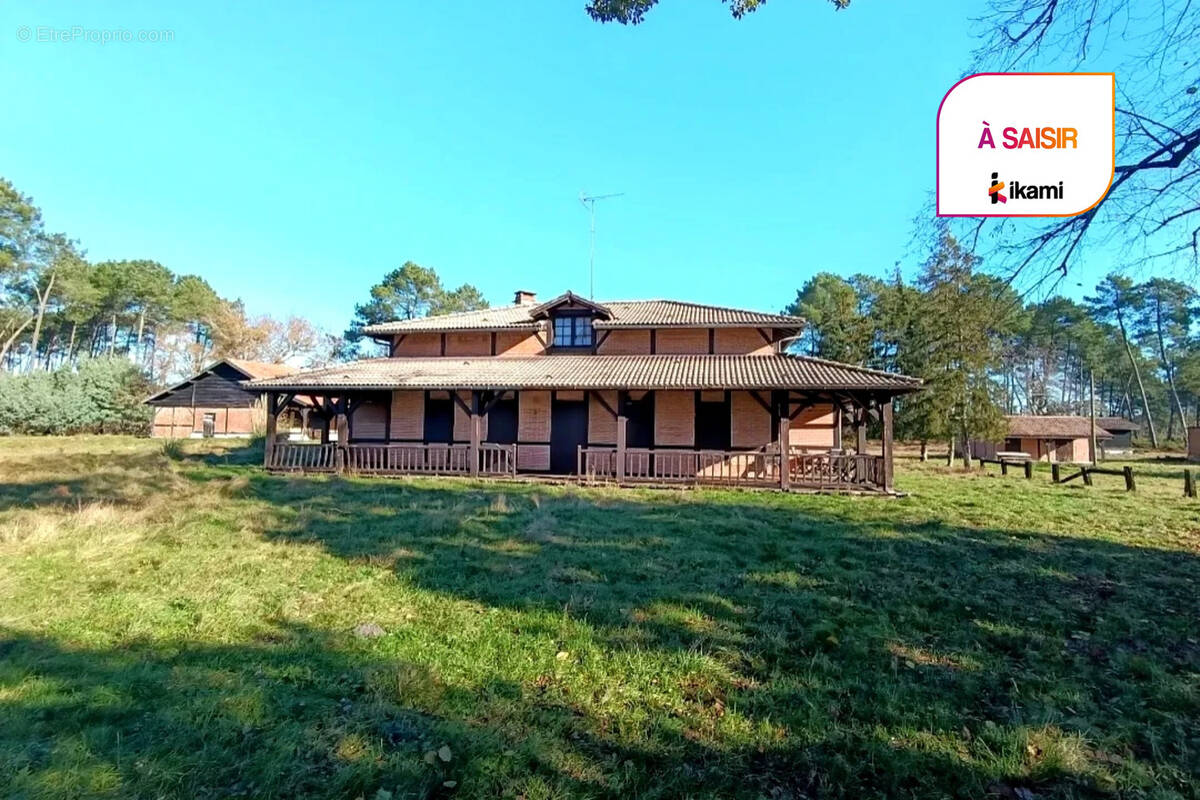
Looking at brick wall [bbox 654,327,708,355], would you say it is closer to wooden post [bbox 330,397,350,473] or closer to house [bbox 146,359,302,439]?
wooden post [bbox 330,397,350,473]

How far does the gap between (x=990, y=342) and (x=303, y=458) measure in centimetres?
2734

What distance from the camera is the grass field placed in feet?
9.27

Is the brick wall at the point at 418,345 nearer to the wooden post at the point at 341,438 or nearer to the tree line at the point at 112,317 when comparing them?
the wooden post at the point at 341,438

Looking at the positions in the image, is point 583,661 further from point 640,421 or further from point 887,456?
point 640,421

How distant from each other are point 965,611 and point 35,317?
207 ft

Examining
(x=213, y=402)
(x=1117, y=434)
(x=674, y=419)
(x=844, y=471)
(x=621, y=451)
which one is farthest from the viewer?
(x=1117, y=434)

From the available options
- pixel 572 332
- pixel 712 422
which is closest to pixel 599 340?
pixel 572 332

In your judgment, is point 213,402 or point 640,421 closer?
point 640,421

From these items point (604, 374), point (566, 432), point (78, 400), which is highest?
point (604, 374)

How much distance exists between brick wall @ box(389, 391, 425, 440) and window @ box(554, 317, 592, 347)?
460cm

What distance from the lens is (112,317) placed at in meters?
51.0

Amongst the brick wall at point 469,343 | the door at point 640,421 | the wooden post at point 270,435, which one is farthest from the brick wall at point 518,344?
the wooden post at point 270,435

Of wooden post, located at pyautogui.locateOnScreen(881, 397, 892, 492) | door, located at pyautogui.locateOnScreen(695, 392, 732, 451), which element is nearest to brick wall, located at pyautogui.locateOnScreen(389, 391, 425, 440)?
door, located at pyautogui.locateOnScreen(695, 392, 732, 451)

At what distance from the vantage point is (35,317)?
45094 millimetres
